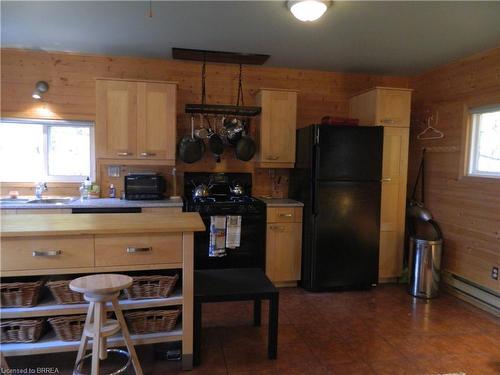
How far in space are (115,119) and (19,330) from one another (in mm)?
2145

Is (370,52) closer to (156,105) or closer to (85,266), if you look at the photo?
(156,105)

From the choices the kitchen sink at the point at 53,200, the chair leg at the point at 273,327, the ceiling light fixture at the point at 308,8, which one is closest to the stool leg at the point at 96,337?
the chair leg at the point at 273,327

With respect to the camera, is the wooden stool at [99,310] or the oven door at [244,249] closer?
the wooden stool at [99,310]

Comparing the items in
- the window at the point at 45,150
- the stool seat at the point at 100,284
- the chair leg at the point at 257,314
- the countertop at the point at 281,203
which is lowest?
the chair leg at the point at 257,314

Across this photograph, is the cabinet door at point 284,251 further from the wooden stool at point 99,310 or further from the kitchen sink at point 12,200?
the kitchen sink at point 12,200

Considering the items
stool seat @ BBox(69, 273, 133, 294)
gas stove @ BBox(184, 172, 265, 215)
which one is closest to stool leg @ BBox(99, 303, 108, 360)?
stool seat @ BBox(69, 273, 133, 294)

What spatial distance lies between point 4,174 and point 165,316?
272cm

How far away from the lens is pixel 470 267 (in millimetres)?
3568

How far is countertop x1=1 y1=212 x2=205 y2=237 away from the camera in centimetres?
203

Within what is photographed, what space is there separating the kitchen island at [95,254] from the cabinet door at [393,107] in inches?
99.6

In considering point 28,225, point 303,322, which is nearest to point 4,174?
point 28,225

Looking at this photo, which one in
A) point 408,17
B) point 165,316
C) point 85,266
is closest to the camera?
point 85,266

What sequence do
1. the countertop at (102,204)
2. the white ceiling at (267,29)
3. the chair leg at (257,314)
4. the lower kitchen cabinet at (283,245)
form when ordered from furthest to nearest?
the lower kitchen cabinet at (283,245) < the countertop at (102,204) < the chair leg at (257,314) < the white ceiling at (267,29)

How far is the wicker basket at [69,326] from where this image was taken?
6.90ft
